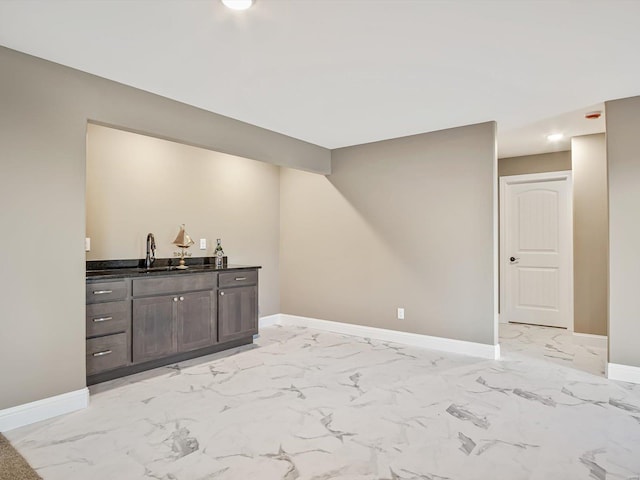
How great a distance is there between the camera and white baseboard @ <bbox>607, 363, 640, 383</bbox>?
10.9 ft

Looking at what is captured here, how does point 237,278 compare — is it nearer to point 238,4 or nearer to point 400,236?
point 400,236

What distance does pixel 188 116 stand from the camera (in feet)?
11.4

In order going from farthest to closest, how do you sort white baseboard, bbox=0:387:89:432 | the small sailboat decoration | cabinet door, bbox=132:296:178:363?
the small sailboat decoration
cabinet door, bbox=132:296:178:363
white baseboard, bbox=0:387:89:432

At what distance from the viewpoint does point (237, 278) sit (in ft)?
14.3

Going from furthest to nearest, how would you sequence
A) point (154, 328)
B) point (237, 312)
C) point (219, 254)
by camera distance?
point (219, 254), point (237, 312), point (154, 328)

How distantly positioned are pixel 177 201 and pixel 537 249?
4908 mm

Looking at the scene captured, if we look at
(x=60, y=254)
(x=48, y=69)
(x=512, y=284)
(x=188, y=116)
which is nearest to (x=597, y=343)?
(x=512, y=284)

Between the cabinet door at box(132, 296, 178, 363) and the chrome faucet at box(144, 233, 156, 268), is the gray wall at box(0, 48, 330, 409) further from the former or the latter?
the chrome faucet at box(144, 233, 156, 268)

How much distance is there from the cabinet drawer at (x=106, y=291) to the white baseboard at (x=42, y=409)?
70cm

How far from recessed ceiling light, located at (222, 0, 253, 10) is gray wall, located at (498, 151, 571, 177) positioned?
16.0 feet

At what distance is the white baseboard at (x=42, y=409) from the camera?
247 centimetres

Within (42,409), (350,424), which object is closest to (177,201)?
(42,409)

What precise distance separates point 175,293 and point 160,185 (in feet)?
4.29

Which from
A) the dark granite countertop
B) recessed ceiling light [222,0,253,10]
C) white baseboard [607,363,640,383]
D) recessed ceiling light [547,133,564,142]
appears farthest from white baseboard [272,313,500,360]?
recessed ceiling light [222,0,253,10]
